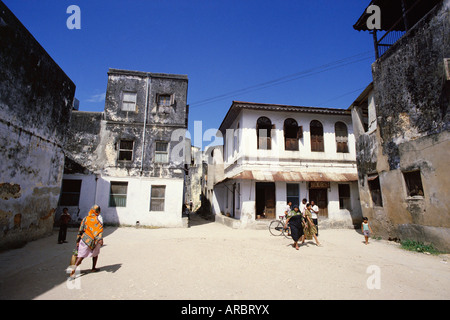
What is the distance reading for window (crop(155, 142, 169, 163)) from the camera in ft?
49.9

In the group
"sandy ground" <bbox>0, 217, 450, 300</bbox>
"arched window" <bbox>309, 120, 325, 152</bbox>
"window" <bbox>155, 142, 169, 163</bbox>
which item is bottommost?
"sandy ground" <bbox>0, 217, 450, 300</bbox>

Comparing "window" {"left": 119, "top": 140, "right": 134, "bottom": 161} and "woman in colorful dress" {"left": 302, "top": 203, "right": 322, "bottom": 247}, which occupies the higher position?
"window" {"left": 119, "top": 140, "right": 134, "bottom": 161}

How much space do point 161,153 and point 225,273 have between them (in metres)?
10.8

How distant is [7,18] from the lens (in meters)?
7.66

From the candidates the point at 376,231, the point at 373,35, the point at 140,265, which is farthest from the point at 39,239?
the point at 373,35

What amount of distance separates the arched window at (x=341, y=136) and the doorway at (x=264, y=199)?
5.48m

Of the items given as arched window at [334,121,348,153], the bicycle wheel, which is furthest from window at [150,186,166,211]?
arched window at [334,121,348,153]

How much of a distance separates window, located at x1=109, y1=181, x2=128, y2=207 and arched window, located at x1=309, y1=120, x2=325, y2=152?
12.3 m

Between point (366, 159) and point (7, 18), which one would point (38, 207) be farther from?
point (366, 159)

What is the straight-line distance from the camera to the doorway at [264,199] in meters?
15.1

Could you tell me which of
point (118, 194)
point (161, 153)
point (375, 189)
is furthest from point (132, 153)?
point (375, 189)

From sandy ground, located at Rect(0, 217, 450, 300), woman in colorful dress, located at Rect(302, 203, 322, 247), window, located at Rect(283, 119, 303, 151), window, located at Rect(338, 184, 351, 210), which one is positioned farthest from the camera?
window, located at Rect(283, 119, 303, 151)

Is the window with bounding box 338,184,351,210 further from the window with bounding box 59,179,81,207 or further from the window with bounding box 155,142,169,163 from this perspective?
the window with bounding box 59,179,81,207

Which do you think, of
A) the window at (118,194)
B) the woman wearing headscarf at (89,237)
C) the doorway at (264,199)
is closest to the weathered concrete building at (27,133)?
the window at (118,194)
